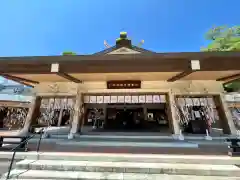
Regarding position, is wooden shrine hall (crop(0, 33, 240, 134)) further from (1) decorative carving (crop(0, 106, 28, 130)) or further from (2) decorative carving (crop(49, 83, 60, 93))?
(1) decorative carving (crop(0, 106, 28, 130))

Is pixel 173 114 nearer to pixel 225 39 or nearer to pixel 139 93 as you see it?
pixel 139 93

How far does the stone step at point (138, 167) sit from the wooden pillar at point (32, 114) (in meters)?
4.31

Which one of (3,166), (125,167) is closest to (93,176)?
(125,167)

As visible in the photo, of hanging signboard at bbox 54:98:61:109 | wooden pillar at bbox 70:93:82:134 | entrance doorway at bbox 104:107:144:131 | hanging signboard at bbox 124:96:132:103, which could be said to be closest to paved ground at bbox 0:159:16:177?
wooden pillar at bbox 70:93:82:134

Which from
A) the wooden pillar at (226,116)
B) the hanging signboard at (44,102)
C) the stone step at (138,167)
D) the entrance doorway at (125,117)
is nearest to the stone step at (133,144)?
the stone step at (138,167)

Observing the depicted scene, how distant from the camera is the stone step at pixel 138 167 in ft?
11.6

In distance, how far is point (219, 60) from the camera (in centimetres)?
483

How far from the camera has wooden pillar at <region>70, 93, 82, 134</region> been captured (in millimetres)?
7479

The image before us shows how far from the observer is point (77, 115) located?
7.70 meters

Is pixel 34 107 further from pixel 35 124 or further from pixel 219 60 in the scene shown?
pixel 219 60

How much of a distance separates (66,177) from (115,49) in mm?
6948

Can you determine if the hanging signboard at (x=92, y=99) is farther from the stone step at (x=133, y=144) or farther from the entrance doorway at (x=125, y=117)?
the entrance doorway at (x=125, y=117)

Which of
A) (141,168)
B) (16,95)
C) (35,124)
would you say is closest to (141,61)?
(141,168)

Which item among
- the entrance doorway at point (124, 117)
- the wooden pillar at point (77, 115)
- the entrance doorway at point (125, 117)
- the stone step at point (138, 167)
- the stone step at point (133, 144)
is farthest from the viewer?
the entrance doorway at point (125, 117)
